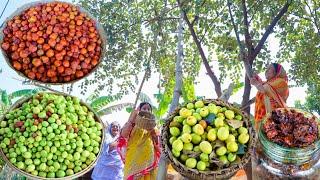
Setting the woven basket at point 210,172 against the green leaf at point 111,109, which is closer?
the woven basket at point 210,172

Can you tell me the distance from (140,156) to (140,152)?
4 cm

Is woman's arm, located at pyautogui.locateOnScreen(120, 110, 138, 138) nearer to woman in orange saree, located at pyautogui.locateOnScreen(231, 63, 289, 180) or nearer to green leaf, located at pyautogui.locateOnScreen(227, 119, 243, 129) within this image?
woman in orange saree, located at pyautogui.locateOnScreen(231, 63, 289, 180)

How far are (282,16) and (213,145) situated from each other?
475 centimetres

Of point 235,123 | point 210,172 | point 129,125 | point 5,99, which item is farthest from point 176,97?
point 5,99

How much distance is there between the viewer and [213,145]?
3.31 m

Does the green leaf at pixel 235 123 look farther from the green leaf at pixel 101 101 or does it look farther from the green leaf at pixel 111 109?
the green leaf at pixel 111 109

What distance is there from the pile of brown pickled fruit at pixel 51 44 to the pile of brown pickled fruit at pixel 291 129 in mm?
1310

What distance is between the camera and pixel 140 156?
4.81m

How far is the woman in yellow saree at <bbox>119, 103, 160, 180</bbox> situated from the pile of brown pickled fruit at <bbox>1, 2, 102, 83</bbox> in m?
1.03

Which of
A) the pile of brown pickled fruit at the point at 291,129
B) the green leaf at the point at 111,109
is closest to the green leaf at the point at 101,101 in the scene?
the green leaf at the point at 111,109

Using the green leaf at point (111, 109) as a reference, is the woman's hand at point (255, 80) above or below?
above

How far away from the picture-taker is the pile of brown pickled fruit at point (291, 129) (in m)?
3.30

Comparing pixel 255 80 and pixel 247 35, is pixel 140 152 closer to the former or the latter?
pixel 255 80

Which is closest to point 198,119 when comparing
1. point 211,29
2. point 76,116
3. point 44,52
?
point 76,116
